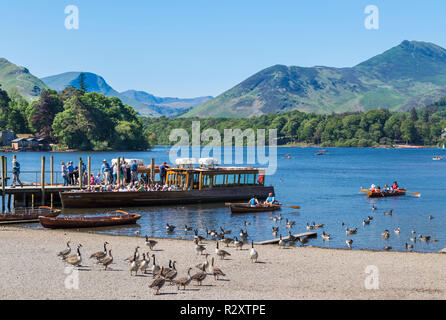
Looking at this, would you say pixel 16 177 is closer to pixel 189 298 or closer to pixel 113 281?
pixel 113 281

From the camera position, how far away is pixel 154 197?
5300 centimetres

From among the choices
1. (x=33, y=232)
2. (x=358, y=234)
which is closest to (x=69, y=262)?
(x=33, y=232)

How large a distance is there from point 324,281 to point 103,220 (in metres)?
20.6

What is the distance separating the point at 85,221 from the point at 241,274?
17.6 m

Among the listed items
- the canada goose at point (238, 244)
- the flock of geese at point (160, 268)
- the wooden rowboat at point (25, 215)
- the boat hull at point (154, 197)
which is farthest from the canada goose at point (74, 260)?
the boat hull at point (154, 197)

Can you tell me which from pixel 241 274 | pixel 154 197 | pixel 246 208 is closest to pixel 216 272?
pixel 241 274

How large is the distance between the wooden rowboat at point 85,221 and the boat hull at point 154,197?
9734 mm

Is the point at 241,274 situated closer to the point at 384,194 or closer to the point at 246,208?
the point at 246,208

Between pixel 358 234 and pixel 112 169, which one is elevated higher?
pixel 112 169

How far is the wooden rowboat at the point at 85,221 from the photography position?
37531 mm

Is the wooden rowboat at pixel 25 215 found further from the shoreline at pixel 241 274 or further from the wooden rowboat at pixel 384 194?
the wooden rowboat at pixel 384 194

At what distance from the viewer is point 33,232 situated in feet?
117
